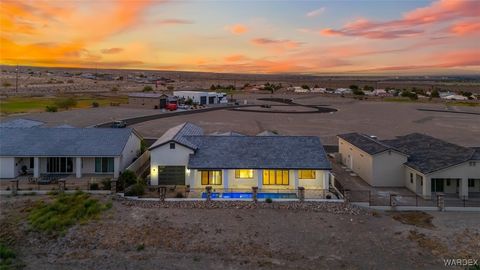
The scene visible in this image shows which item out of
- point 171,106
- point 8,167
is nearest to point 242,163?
point 8,167

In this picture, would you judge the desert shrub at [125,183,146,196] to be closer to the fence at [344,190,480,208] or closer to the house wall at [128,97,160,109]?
the fence at [344,190,480,208]

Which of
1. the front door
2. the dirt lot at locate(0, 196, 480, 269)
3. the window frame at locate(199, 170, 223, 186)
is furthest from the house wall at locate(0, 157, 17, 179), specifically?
the front door

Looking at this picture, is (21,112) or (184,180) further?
(21,112)

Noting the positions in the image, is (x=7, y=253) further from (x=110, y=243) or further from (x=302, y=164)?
(x=302, y=164)

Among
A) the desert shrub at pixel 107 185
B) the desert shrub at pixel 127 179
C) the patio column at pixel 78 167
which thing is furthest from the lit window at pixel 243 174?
the patio column at pixel 78 167

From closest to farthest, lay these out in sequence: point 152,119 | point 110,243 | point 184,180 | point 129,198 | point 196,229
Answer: point 110,243 → point 196,229 → point 129,198 → point 184,180 → point 152,119

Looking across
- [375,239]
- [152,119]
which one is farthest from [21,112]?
[375,239]
